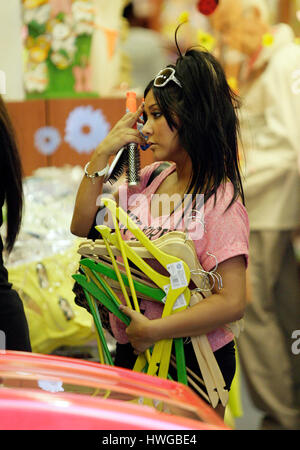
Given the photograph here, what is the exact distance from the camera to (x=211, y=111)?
3.63 feet

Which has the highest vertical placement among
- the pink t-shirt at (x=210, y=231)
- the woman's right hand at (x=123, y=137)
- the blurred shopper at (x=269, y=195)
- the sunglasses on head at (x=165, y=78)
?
the sunglasses on head at (x=165, y=78)

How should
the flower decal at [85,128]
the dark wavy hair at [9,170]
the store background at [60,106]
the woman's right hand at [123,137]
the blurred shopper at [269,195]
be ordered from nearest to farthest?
the woman's right hand at [123,137], the dark wavy hair at [9,170], the store background at [60,106], the flower decal at [85,128], the blurred shopper at [269,195]

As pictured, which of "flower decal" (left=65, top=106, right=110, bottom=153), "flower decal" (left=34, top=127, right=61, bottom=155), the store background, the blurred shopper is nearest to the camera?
the store background

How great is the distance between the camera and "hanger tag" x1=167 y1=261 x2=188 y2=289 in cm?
106

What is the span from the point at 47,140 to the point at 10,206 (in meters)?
1.19

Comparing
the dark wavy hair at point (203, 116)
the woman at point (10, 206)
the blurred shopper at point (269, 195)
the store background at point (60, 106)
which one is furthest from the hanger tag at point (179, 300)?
the blurred shopper at point (269, 195)

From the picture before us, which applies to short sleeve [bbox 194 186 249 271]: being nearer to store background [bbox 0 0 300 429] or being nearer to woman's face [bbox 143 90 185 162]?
woman's face [bbox 143 90 185 162]

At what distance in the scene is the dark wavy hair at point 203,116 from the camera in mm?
1111

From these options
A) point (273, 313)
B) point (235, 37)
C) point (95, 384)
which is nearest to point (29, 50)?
point (235, 37)

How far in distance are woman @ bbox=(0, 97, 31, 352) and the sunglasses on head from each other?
335mm

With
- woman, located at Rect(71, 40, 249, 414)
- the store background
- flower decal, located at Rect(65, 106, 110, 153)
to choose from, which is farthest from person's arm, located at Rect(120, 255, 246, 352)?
flower decal, located at Rect(65, 106, 110, 153)

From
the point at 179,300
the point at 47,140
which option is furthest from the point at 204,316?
the point at 47,140

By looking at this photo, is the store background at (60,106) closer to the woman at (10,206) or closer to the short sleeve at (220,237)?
the woman at (10,206)

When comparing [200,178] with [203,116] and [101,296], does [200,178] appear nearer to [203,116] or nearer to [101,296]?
[203,116]
